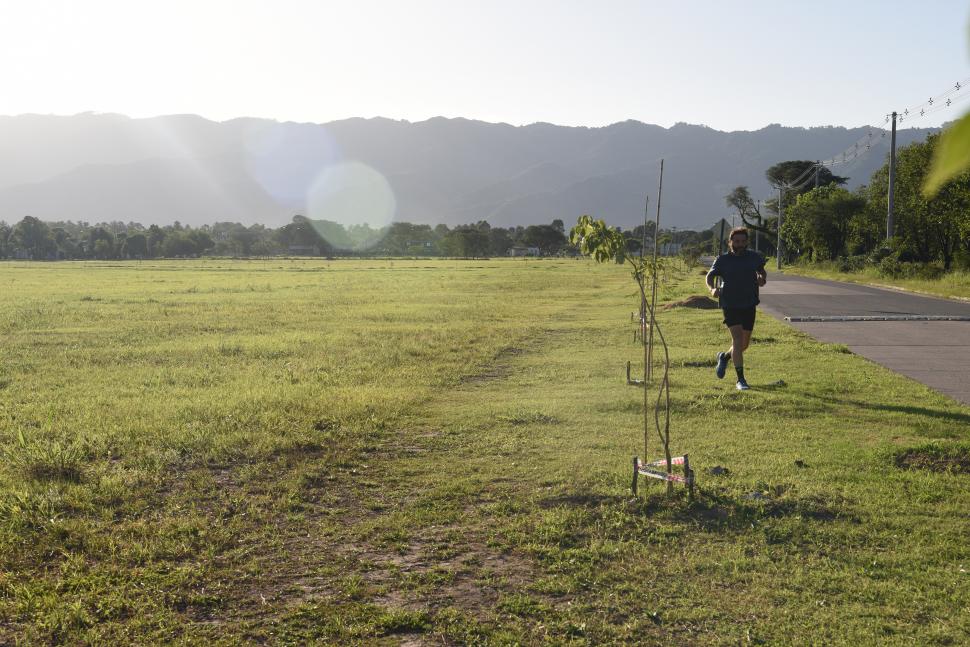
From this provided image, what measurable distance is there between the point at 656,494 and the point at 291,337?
44.0ft

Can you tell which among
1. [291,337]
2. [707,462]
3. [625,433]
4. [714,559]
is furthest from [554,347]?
[714,559]

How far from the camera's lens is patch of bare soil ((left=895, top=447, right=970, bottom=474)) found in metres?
6.45

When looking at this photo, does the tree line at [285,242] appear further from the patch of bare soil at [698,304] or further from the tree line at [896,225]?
the patch of bare soil at [698,304]

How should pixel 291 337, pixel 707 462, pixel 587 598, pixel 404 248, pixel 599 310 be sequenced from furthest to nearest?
pixel 404 248 < pixel 599 310 < pixel 291 337 < pixel 707 462 < pixel 587 598

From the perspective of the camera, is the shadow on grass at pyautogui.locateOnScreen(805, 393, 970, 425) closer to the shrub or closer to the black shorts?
the black shorts

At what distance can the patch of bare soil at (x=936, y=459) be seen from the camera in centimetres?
645

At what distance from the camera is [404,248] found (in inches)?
6978

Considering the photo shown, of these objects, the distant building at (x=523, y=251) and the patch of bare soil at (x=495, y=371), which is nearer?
the patch of bare soil at (x=495, y=371)

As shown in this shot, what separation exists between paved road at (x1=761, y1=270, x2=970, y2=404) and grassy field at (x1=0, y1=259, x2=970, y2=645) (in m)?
0.94

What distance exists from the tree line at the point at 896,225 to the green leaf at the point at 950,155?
70.6ft

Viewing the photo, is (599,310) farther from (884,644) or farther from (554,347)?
(884,644)

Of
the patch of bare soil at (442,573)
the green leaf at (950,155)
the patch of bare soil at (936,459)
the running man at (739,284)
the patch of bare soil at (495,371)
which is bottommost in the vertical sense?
the patch of bare soil at (442,573)

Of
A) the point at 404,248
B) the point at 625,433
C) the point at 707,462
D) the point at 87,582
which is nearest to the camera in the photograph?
the point at 87,582

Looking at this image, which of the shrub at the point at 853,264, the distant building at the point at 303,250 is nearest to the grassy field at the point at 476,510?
the shrub at the point at 853,264
